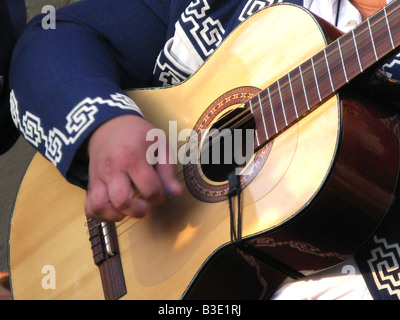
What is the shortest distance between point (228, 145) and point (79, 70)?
0.37 metres

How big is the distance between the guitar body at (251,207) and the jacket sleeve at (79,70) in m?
0.11

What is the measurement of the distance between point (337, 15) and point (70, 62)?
55cm

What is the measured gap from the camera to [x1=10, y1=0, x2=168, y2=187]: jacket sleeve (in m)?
1.35

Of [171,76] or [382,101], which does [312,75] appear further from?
[171,76]

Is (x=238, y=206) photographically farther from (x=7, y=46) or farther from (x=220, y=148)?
(x=7, y=46)

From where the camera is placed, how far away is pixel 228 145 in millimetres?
1290

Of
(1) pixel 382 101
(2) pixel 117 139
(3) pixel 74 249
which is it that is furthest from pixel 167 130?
(1) pixel 382 101

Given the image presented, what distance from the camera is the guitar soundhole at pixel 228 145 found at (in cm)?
124

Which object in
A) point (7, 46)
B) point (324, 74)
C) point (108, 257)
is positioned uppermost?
point (324, 74)

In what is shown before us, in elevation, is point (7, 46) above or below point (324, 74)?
below

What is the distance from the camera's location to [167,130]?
139cm

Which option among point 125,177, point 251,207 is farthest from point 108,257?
point 251,207

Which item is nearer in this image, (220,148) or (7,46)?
(220,148)

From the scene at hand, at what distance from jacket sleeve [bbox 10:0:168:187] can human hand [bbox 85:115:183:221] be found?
0.22 ft
